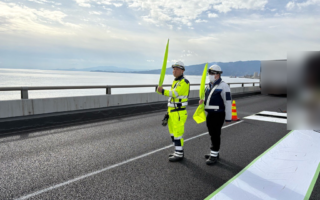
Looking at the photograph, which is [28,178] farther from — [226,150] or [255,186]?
[226,150]

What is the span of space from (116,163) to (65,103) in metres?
5.94

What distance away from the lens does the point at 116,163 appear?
192 inches

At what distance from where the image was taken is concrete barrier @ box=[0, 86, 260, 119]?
811 centimetres

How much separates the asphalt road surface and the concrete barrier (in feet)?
4.83

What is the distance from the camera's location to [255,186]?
3.92m

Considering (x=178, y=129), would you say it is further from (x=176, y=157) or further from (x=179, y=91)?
(x=179, y=91)

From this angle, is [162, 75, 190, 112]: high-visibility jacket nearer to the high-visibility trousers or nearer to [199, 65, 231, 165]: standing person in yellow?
the high-visibility trousers

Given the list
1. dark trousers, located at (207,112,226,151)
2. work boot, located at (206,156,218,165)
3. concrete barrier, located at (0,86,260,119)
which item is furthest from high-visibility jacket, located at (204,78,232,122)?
concrete barrier, located at (0,86,260,119)

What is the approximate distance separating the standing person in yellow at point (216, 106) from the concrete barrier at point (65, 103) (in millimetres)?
6811

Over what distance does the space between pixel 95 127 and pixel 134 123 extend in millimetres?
1603

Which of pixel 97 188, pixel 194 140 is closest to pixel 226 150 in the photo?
pixel 194 140

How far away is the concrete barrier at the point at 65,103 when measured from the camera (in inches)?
319

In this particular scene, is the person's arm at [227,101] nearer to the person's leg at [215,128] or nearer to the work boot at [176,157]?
the person's leg at [215,128]

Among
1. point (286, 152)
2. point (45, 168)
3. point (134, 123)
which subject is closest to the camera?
point (45, 168)
